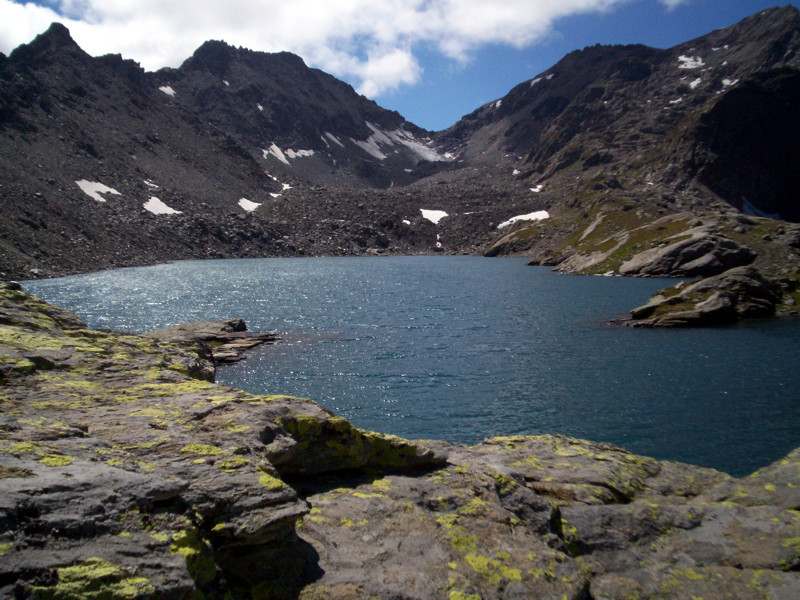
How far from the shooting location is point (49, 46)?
587 ft

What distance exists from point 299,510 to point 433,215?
616 feet

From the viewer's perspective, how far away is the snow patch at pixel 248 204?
568ft

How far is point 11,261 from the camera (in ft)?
238

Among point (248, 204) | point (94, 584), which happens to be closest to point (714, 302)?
point (94, 584)

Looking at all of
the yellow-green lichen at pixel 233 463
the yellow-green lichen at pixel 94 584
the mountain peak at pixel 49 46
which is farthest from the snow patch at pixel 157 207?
the yellow-green lichen at pixel 94 584

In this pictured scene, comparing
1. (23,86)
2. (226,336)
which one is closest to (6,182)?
(23,86)

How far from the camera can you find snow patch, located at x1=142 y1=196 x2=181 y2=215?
13425cm

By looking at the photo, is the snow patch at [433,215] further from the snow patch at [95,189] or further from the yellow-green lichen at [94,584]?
the yellow-green lichen at [94,584]

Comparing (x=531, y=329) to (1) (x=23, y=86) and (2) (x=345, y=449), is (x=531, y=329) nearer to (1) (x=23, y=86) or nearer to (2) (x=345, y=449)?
(2) (x=345, y=449)

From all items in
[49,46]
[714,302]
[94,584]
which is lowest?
[94,584]

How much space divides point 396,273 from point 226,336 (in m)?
62.0

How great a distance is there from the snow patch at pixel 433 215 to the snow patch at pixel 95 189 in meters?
103

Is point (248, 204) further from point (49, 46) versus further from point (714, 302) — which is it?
point (714, 302)

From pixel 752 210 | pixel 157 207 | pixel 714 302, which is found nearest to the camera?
pixel 714 302
